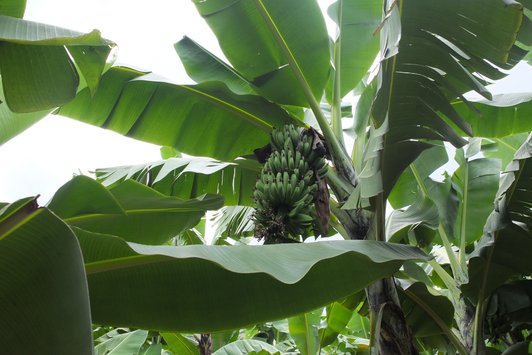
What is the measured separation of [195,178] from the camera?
2400mm

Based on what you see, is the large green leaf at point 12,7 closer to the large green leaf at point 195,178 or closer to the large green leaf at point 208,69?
the large green leaf at point 195,178

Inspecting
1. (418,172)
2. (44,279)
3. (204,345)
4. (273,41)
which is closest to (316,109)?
(273,41)

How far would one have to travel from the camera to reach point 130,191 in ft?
5.12

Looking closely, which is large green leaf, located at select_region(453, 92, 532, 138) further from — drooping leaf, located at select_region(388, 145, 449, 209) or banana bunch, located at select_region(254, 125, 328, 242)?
banana bunch, located at select_region(254, 125, 328, 242)

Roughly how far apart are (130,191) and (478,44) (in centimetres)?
117

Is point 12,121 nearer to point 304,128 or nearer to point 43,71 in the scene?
point 43,71

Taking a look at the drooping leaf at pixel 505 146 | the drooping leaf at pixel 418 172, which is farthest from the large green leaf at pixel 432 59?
the drooping leaf at pixel 505 146

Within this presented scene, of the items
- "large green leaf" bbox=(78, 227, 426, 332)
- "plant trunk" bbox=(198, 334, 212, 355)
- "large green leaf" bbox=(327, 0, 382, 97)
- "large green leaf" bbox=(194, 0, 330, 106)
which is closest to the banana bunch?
"large green leaf" bbox=(78, 227, 426, 332)

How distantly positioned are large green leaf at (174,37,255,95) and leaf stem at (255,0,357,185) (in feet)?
1.01

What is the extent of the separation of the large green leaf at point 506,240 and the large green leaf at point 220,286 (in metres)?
0.73

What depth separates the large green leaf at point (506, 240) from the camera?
77.8 inches

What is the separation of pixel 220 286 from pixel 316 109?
102 centimetres

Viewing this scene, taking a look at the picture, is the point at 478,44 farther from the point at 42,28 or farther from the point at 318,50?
the point at 42,28

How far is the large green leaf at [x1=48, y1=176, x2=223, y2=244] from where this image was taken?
4.11ft
